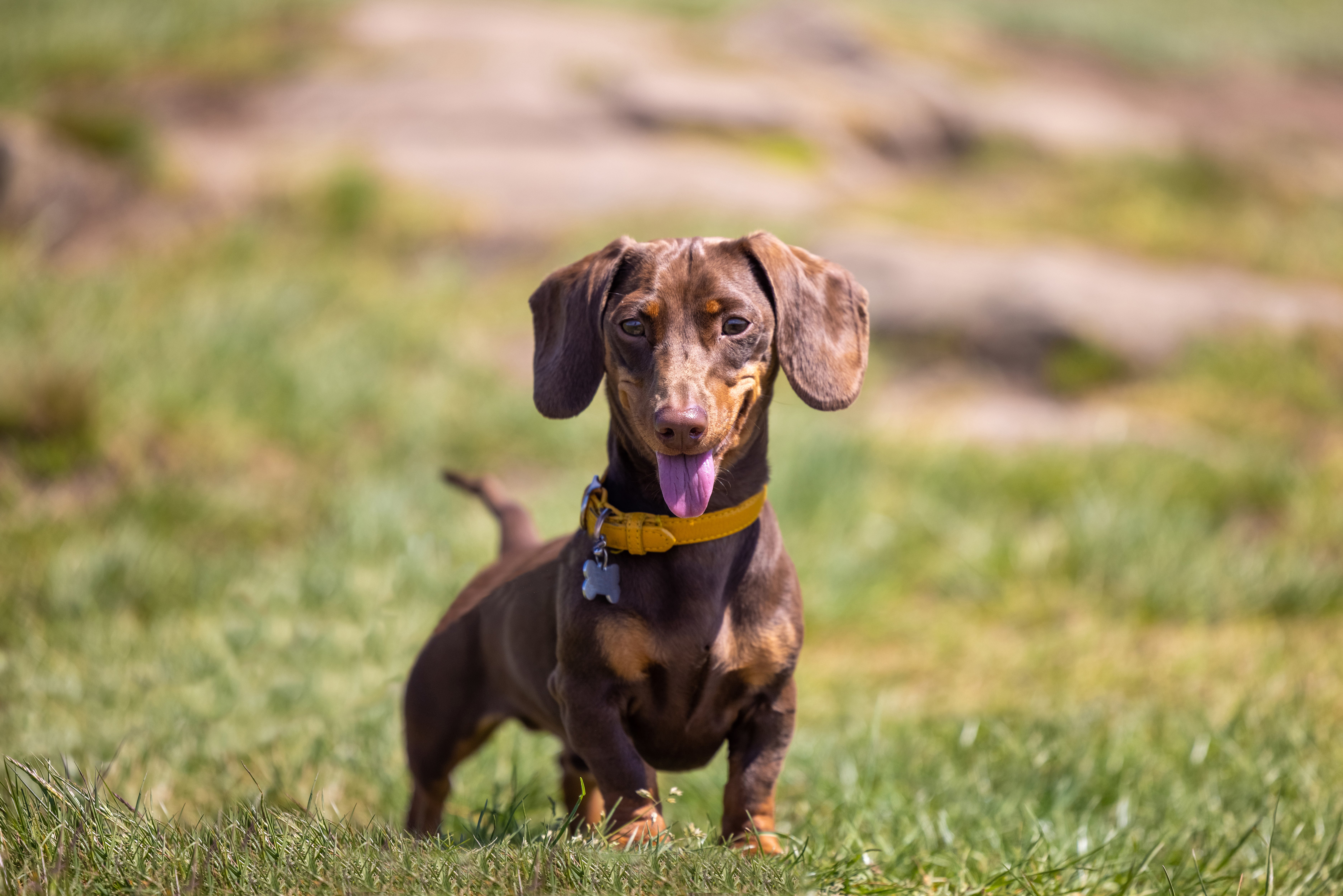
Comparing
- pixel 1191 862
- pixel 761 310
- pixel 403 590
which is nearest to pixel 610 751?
pixel 761 310

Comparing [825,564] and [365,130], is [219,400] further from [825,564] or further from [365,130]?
[365,130]

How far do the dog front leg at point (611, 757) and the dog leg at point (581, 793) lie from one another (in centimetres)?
3

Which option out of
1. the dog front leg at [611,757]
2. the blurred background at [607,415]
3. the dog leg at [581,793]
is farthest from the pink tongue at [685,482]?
the blurred background at [607,415]

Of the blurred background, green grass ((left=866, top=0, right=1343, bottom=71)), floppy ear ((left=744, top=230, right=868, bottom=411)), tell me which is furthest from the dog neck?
green grass ((left=866, top=0, right=1343, bottom=71))

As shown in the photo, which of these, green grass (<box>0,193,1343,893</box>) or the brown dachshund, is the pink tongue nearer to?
the brown dachshund

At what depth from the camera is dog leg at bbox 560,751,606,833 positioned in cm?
271

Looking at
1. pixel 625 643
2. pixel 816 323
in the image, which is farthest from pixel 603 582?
pixel 816 323

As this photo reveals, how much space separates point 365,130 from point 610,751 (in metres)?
10.7

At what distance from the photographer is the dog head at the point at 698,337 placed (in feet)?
7.75

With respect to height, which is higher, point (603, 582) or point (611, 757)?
point (603, 582)

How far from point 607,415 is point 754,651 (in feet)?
15.3

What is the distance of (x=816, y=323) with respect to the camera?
2.60 meters

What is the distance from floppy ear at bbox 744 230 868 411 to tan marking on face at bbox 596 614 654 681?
1.93 feet

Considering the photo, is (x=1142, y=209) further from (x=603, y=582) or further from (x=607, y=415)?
(x=603, y=582)
